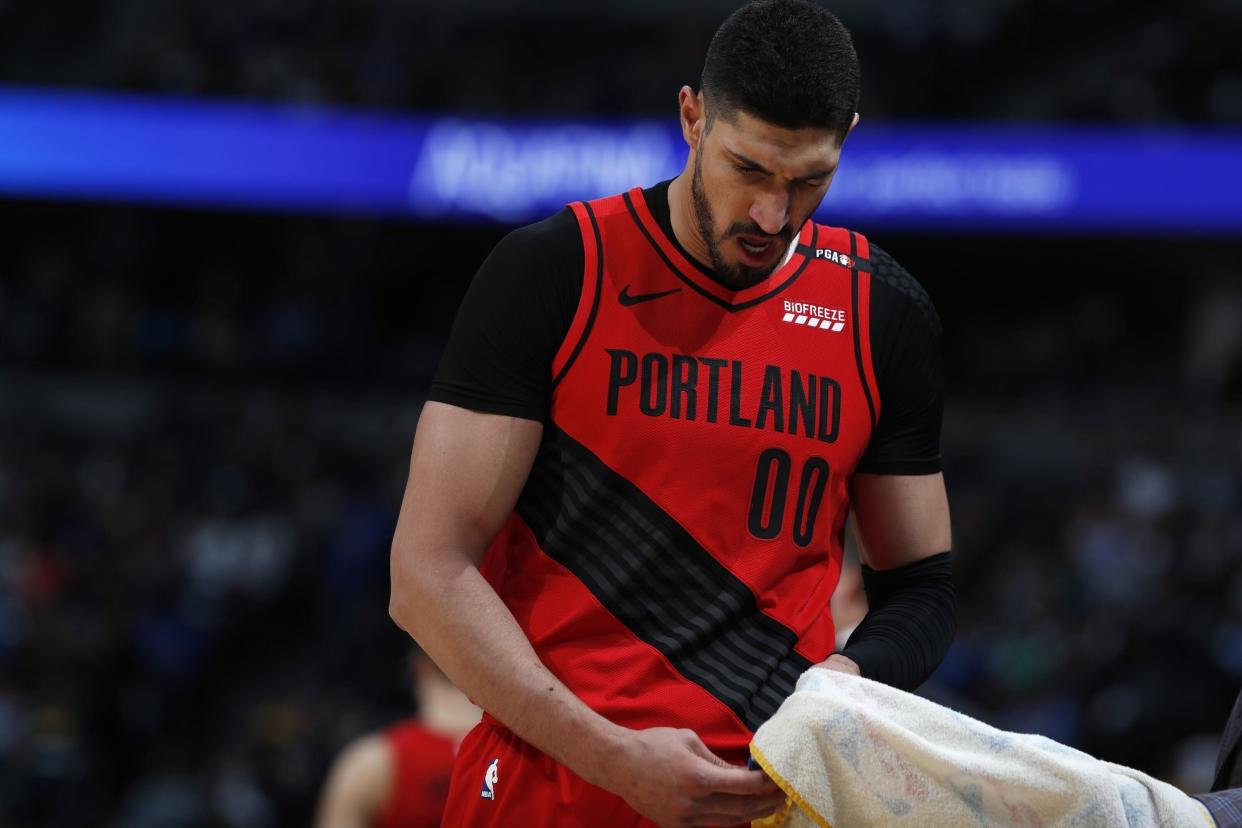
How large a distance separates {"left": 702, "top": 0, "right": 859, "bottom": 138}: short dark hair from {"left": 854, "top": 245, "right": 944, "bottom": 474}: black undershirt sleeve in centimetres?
33

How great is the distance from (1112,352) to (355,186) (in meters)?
7.66

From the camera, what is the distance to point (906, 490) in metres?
2.62

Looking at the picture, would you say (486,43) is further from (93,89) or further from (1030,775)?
(1030,775)

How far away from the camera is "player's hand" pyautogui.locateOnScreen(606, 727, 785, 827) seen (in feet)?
7.16

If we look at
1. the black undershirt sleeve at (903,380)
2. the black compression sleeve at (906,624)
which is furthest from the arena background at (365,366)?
the black undershirt sleeve at (903,380)

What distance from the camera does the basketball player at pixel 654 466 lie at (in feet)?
7.70

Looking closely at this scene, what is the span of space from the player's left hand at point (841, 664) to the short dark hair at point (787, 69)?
0.76m

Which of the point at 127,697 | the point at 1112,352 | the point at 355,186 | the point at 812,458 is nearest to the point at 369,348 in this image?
the point at 355,186

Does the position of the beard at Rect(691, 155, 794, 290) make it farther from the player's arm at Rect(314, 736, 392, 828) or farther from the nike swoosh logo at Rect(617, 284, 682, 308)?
the player's arm at Rect(314, 736, 392, 828)

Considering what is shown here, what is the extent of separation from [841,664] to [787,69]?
2.79 ft

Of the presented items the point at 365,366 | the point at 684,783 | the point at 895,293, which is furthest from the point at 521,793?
the point at 365,366

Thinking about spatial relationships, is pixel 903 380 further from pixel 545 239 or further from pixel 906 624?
pixel 545 239

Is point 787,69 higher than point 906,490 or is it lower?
higher

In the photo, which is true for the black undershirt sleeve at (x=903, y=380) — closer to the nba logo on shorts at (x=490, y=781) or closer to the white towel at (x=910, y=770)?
the white towel at (x=910, y=770)
